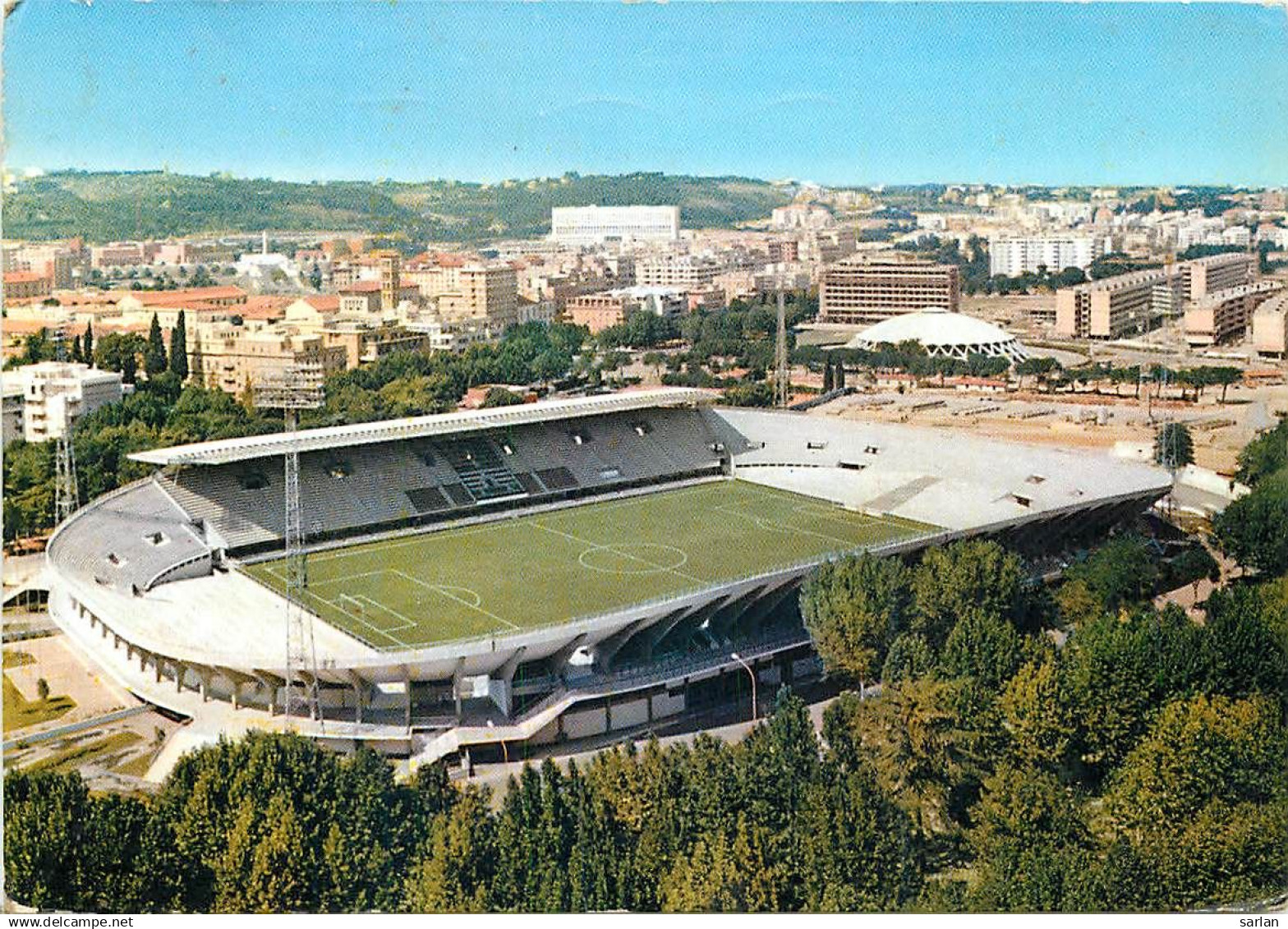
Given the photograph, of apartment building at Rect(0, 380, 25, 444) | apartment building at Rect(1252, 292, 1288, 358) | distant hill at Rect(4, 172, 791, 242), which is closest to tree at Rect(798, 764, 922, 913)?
distant hill at Rect(4, 172, 791, 242)

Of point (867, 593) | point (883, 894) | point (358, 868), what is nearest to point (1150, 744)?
point (883, 894)

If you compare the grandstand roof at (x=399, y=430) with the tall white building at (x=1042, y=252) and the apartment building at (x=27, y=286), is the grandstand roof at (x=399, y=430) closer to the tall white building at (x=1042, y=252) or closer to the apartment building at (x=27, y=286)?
the apartment building at (x=27, y=286)

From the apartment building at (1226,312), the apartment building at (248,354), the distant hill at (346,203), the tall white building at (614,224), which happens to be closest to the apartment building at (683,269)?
the tall white building at (614,224)

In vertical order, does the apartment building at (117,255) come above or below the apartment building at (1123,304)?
above

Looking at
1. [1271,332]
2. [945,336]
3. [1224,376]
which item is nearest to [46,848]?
[1224,376]

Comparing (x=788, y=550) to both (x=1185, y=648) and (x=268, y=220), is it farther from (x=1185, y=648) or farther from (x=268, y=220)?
(x=268, y=220)

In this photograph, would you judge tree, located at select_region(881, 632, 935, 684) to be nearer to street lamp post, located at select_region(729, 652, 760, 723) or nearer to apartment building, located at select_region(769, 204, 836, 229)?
street lamp post, located at select_region(729, 652, 760, 723)
